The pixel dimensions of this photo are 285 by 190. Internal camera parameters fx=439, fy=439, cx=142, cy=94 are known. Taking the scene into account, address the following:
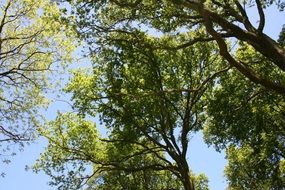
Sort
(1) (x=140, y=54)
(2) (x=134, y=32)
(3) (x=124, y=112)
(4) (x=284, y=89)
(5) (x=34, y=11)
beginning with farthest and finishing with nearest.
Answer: (5) (x=34, y=11), (3) (x=124, y=112), (1) (x=140, y=54), (2) (x=134, y=32), (4) (x=284, y=89)

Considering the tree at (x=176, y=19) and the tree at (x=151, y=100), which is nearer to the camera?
the tree at (x=176, y=19)

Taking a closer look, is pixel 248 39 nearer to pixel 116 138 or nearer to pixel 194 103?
pixel 194 103

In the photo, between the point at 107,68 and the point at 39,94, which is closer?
the point at 107,68

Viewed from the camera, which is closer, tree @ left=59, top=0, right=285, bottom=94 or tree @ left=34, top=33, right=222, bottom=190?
tree @ left=59, top=0, right=285, bottom=94

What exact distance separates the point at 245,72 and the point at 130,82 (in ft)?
43.2

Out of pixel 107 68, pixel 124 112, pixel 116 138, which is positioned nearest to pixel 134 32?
pixel 107 68

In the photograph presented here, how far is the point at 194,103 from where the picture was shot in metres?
28.5

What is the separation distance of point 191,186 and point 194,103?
557 cm

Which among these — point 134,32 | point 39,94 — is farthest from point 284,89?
point 39,94

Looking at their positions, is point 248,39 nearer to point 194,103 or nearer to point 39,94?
point 194,103

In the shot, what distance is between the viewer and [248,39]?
1755 centimetres

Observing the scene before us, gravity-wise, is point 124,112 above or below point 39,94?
below

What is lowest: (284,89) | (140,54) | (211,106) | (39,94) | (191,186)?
(284,89)

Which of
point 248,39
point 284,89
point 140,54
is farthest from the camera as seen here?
point 140,54
